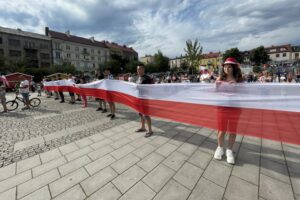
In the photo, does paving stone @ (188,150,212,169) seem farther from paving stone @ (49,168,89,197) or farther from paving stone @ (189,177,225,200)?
paving stone @ (49,168,89,197)

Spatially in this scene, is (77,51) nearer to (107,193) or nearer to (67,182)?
(67,182)

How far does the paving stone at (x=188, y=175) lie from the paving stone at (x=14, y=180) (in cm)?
256

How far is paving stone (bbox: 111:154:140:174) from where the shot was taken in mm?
2885

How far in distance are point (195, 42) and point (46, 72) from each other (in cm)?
3742

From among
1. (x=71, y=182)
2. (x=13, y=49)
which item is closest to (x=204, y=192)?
(x=71, y=182)

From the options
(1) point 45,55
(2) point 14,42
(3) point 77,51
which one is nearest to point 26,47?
(2) point 14,42

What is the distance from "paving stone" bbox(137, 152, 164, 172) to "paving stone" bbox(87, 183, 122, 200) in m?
0.67

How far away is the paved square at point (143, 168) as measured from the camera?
90.4 inches

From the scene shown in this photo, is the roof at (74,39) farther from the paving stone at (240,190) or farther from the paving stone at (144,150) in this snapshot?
the paving stone at (240,190)

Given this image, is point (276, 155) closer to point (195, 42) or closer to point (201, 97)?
point (201, 97)

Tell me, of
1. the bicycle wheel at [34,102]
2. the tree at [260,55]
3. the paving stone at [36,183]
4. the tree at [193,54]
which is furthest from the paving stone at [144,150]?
the tree at [260,55]

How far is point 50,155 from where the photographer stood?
3.56 metres

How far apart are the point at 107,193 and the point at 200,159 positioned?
1773mm

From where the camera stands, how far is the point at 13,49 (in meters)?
42.6
